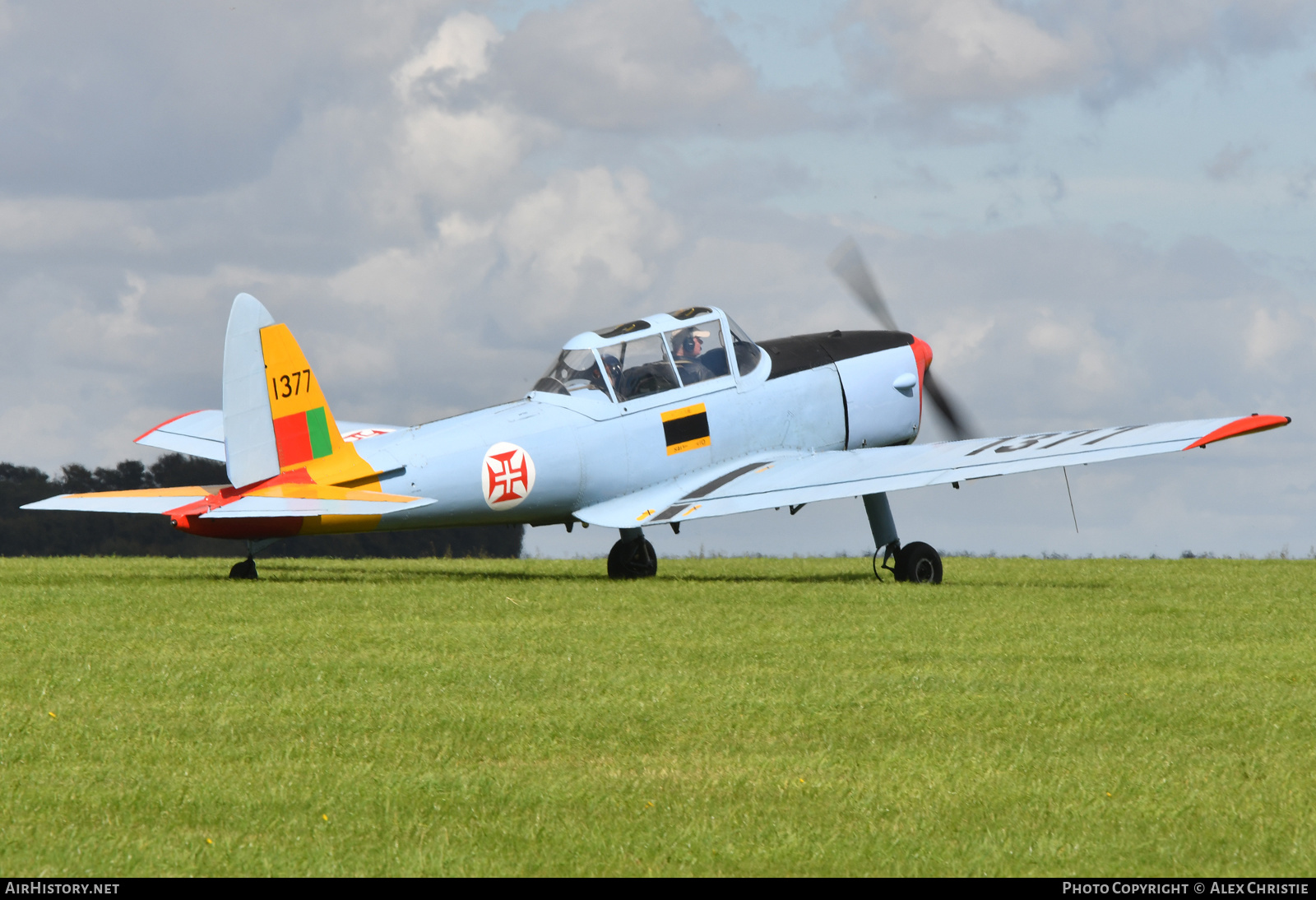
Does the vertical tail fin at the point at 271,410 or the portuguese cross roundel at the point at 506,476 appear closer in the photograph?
the vertical tail fin at the point at 271,410

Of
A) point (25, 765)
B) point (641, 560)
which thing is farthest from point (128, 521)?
point (25, 765)

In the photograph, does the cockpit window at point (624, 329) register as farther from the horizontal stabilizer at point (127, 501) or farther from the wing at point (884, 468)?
the horizontal stabilizer at point (127, 501)

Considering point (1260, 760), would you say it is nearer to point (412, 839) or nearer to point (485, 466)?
point (412, 839)

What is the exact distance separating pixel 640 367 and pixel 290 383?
Result: 3839 mm

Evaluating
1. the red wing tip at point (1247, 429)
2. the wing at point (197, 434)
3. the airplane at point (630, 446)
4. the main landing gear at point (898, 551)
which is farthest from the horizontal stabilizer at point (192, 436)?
the red wing tip at point (1247, 429)

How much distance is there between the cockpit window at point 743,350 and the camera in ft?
52.3

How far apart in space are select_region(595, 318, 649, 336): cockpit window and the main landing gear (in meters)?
3.13

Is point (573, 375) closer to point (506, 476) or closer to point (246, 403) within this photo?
point (506, 476)

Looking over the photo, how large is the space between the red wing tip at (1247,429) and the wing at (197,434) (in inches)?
402

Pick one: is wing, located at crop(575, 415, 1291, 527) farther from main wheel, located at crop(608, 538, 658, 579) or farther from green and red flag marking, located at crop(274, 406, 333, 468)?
green and red flag marking, located at crop(274, 406, 333, 468)

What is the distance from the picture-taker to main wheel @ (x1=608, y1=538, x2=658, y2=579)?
1577cm

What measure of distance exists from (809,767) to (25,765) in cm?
335

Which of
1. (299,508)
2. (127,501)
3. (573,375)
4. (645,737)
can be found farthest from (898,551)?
(645,737)

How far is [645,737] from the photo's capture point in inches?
256
